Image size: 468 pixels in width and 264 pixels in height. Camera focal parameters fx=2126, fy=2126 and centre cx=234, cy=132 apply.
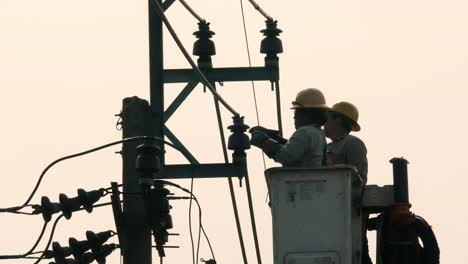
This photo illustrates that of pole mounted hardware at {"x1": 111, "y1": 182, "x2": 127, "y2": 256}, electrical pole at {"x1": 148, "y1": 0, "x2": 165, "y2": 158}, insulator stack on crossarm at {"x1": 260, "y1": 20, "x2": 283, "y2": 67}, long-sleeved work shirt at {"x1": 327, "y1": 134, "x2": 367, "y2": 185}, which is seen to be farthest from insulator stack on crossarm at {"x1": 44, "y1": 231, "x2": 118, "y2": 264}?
insulator stack on crossarm at {"x1": 260, "y1": 20, "x2": 283, "y2": 67}

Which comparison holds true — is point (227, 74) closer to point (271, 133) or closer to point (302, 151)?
point (271, 133)

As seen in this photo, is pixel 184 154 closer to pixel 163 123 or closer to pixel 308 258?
pixel 163 123

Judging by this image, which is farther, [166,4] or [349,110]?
[166,4]

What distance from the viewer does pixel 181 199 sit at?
1792 cm

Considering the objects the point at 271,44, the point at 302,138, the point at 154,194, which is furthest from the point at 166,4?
the point at 302,138

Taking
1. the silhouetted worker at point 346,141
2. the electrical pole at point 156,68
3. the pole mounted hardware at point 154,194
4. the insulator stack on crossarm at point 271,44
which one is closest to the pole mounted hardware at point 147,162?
the pole mounted hardware at point 154,194

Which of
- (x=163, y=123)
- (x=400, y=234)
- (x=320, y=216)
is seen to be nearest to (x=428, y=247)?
(x=400, y=234)

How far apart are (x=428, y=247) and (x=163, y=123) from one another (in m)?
2.80

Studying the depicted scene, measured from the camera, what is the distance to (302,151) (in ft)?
55.3

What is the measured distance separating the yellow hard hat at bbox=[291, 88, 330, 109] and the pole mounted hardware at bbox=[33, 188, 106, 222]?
178 centimetres

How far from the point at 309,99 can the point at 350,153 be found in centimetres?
109

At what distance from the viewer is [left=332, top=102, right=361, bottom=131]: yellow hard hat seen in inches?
744

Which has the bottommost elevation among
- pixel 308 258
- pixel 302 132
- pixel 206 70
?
pixel 308 258

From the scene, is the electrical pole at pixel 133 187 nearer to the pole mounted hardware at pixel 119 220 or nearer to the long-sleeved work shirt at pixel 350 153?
the pole mounted hardware at pixel 119 220
